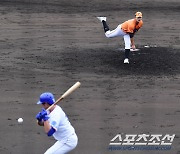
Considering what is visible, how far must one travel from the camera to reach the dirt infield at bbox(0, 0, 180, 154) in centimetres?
1130

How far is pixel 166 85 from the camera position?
48.7ft

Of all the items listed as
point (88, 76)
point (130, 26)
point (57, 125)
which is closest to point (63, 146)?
point (57, 125)

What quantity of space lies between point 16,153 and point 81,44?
9.59 metres

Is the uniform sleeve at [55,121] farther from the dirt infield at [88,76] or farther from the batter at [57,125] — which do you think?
the dirt infield at [88,76]

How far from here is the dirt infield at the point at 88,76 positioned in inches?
445

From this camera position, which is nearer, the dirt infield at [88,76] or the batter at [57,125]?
the batter at [57,125]

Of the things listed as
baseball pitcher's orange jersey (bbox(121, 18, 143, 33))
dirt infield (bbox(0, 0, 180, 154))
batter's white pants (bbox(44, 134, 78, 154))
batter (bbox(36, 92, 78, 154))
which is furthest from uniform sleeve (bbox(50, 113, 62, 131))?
baseball pitcher's orange jersey (bbox(121, 18, 143, 33))

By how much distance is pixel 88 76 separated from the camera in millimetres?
15516

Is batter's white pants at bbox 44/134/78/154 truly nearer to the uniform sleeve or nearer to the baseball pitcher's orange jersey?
the uniform sleeve

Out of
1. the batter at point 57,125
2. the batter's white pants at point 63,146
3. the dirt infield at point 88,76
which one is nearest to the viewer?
the batter at point 57,125

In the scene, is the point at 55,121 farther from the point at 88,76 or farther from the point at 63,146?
the point at 88,76

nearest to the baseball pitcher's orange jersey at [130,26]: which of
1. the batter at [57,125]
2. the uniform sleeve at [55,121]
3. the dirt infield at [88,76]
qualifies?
the dirt infield at [88,76]

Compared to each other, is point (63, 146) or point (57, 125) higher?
point (57, 125)

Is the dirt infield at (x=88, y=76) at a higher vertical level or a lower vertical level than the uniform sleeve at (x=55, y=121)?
lower
